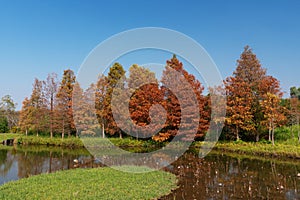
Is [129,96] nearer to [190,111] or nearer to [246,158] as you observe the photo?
[190,111]

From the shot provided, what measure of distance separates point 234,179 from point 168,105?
12.3 metres

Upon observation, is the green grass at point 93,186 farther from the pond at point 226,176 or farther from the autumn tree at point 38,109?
the autumn tree at point 38,109

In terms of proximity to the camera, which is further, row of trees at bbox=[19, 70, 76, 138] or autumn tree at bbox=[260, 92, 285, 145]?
row of trees at bbox=[19, 70, 76, 138]

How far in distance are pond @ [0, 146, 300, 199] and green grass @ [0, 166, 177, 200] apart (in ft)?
3.04

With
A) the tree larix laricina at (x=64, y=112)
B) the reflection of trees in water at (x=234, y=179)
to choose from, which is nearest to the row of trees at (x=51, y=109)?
the tree larix laricina at (x=64, y=112)

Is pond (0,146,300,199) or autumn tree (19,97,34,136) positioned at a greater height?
autumn tree (19,97,34,136)

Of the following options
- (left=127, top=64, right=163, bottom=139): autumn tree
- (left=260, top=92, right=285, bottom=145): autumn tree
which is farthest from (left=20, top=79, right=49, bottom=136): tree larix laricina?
(left=260, top=92, right=285, bottom=145): autumn tree

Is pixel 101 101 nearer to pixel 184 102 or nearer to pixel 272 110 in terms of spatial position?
pixel 184 102

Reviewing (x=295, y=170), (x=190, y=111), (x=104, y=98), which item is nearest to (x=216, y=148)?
(x=190, y=111)

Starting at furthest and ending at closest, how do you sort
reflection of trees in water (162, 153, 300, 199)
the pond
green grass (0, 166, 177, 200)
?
1. the pond
2. reflection of trees in water (162, 153, 300, 199)
3. green grass (0, 166, 177, 200)

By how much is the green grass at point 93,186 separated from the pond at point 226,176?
926 mm

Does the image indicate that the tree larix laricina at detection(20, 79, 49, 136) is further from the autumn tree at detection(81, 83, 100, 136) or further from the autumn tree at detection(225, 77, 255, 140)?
the autumn tree at detection(225, 77, 255, 140)

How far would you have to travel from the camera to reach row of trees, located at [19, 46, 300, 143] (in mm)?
23797

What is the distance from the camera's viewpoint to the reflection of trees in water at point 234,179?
33.5ft
